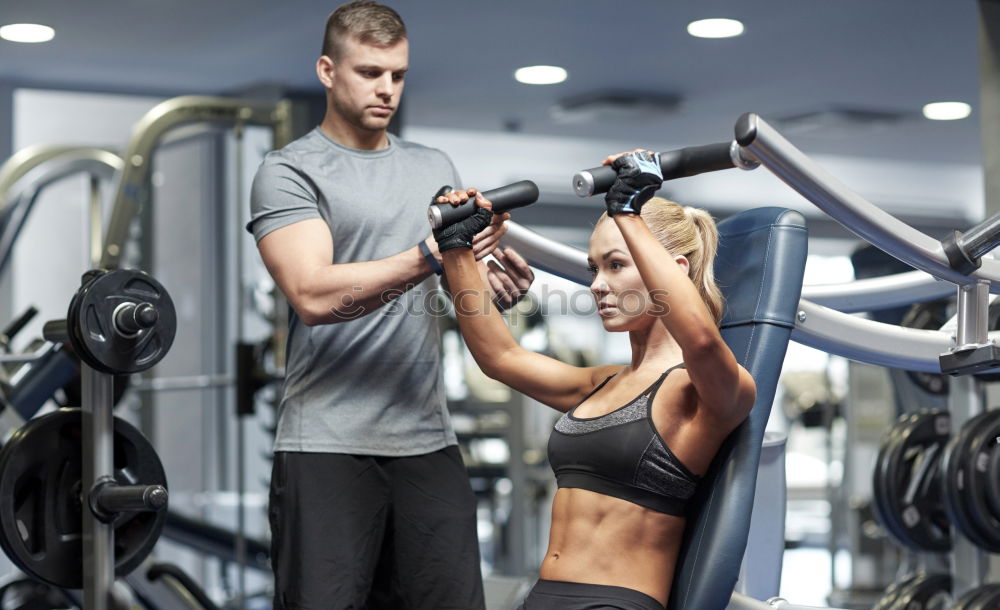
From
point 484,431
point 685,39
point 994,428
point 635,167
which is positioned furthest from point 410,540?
point 484,431

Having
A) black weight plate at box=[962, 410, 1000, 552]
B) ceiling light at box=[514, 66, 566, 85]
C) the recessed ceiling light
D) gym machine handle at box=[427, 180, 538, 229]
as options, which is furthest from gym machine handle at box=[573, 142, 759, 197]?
ceiling light at box=[514, 66, 566, 85]

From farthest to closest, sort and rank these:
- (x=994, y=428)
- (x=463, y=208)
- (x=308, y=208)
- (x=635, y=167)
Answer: (x=994, y=428) → (x=308, y=208) → (x=463, y=208) → (x=635, y=167)

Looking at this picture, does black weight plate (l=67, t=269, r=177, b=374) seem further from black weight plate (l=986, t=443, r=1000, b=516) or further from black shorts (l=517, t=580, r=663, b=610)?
black weight plate (l=986, t=443, r=1000, b=516)

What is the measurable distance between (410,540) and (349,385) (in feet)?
0.89

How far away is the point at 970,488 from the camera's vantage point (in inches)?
118

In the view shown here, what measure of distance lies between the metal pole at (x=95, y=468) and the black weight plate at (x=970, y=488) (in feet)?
6.84

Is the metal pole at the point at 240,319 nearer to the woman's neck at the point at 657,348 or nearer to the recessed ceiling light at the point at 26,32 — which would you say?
the recessed ceiling light at the point at 26,32

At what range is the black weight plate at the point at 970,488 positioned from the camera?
3004 mm

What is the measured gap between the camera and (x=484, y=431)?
6.95m

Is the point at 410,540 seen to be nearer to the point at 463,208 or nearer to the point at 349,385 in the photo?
the point at 349,385

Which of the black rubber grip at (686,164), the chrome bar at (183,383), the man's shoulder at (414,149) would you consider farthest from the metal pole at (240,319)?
the black rubber grip at (686,164)

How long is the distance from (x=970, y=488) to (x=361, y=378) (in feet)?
6.06

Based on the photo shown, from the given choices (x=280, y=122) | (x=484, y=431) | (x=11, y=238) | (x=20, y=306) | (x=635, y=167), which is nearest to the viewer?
(x=635, y=167)

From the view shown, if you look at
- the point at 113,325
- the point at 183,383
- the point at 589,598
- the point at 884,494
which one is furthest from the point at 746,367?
the point at 183,383
